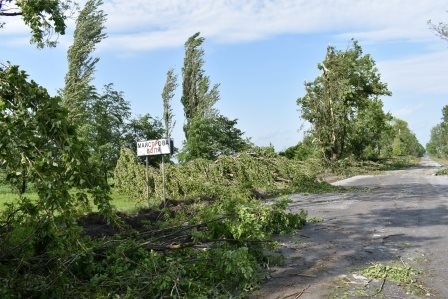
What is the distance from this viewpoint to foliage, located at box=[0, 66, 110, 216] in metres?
4.52

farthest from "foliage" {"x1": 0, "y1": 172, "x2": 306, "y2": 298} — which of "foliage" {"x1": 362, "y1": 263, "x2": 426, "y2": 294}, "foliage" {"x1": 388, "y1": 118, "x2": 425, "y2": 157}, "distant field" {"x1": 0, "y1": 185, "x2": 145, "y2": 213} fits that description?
"foliage" {"x1": 388, "y1": 118, "x2": 425, "y2": 157}

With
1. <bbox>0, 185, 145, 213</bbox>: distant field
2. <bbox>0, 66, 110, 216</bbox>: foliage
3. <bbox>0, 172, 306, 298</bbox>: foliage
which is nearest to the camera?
<bbox>0, 66, 110, 216</bbox>: foliage

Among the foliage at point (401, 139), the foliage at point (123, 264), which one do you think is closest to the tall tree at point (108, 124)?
the foliage at point (123, 264)

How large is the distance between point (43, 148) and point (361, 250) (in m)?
4.95

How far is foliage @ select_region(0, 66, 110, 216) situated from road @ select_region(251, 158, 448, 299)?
2.31 meters

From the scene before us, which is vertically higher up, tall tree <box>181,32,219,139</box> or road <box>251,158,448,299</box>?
tall tree <box>181,32,219,139</box>

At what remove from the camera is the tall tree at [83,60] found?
30047 millimetres

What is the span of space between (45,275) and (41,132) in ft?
5.51

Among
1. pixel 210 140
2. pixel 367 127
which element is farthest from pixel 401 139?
pixel 210 140

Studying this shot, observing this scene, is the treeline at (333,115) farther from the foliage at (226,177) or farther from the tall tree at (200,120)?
the foliage at (226,177)

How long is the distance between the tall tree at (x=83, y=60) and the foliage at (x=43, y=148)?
25637mm

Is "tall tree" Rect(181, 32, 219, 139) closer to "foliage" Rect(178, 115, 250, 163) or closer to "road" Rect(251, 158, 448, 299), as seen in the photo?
"foliage" Rect(178, 115, 250, 163)

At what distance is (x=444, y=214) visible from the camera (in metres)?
11.1

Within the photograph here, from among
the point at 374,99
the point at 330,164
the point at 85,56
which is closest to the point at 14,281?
the point at 330,164
